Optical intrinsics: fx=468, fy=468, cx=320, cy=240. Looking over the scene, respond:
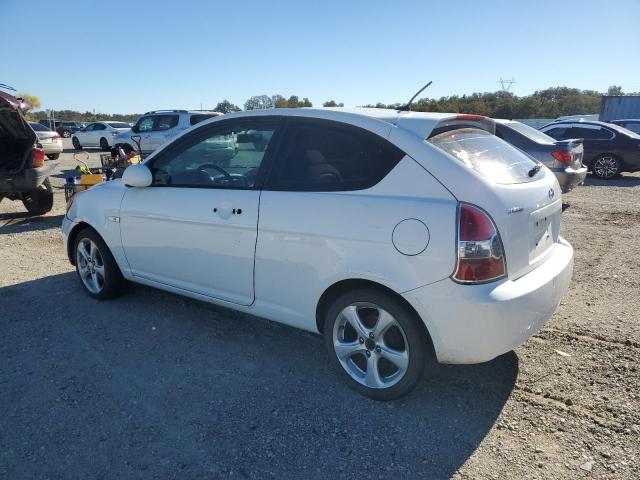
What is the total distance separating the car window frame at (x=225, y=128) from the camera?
3164 mm

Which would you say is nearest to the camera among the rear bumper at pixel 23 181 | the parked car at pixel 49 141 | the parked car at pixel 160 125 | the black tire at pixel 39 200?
the rear bumper at pixel 23 181

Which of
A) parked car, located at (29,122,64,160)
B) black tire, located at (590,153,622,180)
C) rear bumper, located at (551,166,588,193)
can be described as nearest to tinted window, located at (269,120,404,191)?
rear bumper, located at (551,166,588,193)

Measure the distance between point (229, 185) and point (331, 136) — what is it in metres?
0.85

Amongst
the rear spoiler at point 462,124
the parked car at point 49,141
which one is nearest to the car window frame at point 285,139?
the rear spoiler at point 462,124

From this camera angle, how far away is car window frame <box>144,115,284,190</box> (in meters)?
3.16

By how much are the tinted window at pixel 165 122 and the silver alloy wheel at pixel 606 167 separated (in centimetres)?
1246

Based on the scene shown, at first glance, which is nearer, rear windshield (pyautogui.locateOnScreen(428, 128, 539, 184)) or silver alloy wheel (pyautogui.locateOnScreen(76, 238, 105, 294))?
rear windshield (pyautogui.locateOnScreen(428, 128, 539, 184))

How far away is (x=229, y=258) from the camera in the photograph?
3283 mm

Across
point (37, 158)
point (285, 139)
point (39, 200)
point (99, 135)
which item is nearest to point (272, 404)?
point (285, 139)

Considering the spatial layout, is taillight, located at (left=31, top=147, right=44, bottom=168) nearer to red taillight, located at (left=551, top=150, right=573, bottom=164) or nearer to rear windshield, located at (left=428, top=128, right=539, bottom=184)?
rear windshield, located at (left=428, top=128, right=539, bottom=184)

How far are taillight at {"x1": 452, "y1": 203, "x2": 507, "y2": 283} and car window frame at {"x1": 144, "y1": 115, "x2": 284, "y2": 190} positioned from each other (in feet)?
4.47

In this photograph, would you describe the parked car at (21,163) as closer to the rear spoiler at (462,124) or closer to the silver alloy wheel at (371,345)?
the silver alloy wheel at (371,345)

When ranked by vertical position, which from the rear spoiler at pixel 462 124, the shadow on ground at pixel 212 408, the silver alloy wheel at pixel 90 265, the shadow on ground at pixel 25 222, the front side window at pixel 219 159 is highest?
the rear spoiler at pixel 462 124

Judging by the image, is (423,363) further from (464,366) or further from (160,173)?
(160,173)
